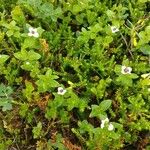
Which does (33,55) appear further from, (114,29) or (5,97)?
(114,29)

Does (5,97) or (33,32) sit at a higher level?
(33,32)

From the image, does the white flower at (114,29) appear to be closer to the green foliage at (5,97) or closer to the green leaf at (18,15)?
the green leaf at (18,15)

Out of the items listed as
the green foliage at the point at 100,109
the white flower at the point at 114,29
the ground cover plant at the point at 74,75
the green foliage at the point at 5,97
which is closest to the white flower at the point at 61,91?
the ground cover plant at the point at 74,75

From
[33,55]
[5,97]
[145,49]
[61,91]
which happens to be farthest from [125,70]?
[5,97]

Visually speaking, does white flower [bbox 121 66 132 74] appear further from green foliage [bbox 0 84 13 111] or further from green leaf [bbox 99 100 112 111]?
green foliage [bbox 0 84 13 111]

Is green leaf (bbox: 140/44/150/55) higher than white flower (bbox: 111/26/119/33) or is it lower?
lower

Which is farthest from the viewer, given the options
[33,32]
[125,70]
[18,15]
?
[18,15]

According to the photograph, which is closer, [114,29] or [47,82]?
[47,82]

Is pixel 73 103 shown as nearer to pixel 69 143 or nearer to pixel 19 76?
pixel 69 143

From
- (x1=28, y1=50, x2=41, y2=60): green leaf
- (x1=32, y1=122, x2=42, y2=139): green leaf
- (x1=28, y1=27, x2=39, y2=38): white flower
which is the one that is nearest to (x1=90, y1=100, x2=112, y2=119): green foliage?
(x1=32, y1=122, x2=42, y2=139): green leaf
